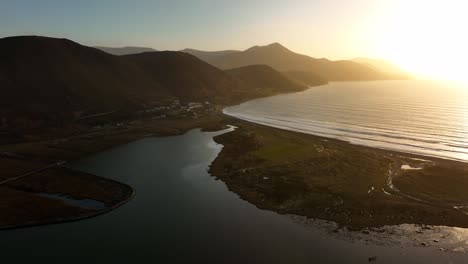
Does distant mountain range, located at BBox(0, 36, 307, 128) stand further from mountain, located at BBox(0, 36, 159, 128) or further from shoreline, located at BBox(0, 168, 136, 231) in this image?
shoreline, located at BBox(0, 168, 136, 231)

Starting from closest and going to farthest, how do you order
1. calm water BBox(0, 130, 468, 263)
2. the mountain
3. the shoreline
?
calm water BBox(0, 130, 468, 263), the shoreline, the mountain

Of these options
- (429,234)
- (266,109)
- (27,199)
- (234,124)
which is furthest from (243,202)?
(266,109)

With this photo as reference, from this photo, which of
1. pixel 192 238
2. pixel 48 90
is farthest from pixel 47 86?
pixel 192 238

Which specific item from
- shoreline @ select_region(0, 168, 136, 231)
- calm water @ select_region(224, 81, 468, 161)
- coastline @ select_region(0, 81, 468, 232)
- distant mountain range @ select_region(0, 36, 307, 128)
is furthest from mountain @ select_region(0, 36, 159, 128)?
shoreline @ select_region(0, 168, 136, 231)

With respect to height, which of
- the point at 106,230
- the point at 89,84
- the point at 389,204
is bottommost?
the point at 106,230

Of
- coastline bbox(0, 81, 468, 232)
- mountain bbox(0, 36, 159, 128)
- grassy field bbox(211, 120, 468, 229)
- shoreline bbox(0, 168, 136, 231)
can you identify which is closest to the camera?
shoreline bbox(0, 168, 136, 231)

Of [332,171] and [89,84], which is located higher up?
[89,84]

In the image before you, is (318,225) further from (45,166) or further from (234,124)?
(234,124)

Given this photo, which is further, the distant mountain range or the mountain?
the mountain
